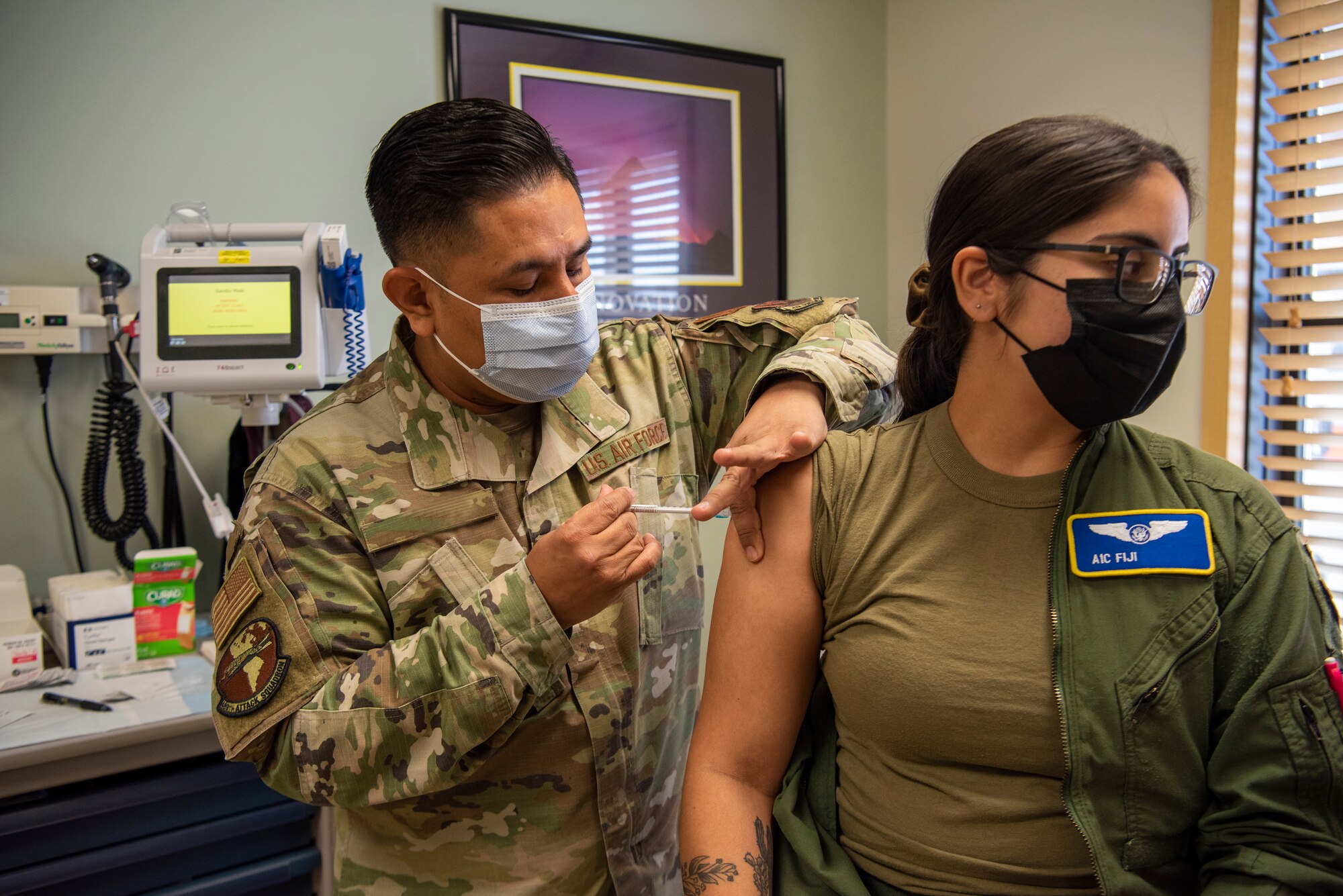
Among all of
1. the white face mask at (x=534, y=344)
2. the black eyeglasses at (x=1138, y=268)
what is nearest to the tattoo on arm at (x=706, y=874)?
the white face mask at (x=534, y=344)

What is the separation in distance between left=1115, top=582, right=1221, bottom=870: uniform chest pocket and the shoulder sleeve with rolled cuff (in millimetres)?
21

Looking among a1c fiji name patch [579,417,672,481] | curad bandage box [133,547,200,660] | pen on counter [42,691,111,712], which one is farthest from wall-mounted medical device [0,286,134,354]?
a1c fiji name patch [579,417,672,481]

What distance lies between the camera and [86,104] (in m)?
2.10

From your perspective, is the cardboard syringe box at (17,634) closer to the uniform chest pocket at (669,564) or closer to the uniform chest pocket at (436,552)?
the uniform chest pocket at (436,552)

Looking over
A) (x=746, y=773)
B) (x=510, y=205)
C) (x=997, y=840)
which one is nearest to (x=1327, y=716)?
(x=997, y=840)

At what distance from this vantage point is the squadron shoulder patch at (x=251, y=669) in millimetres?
1086

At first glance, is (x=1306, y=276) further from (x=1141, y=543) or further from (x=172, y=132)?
(x=172, y=132)

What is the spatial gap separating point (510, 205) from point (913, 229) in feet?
7.62

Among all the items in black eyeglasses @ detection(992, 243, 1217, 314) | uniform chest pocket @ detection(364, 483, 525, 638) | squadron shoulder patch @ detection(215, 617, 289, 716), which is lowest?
squadron shoulder patch @ detection(215, 617, 289, 716)

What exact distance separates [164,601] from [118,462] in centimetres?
39

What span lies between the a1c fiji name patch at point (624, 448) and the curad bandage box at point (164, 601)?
116cm

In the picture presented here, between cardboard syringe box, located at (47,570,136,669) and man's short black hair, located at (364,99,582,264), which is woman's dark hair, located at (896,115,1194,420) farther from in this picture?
cardboard syringe box, located at (47,570,136,669)

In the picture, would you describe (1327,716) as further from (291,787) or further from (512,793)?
(291,787)

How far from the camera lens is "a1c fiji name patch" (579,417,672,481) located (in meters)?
1.32
